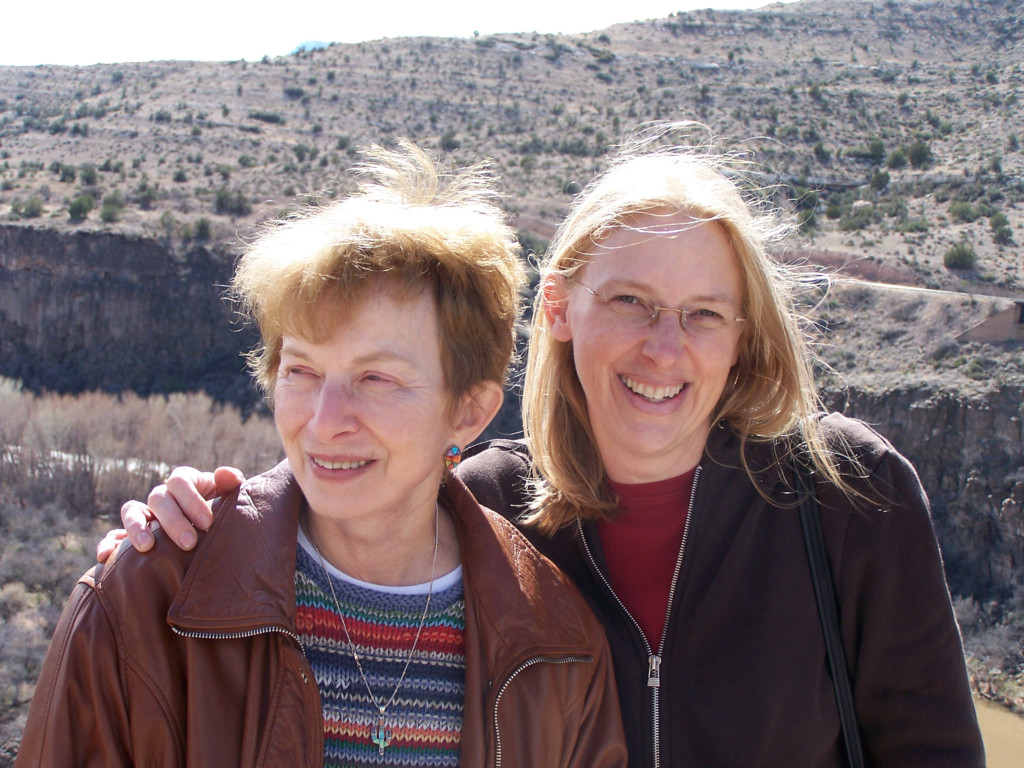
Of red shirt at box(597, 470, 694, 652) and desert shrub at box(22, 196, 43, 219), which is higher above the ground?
desert shrub at box(22, 196, 43, 219)

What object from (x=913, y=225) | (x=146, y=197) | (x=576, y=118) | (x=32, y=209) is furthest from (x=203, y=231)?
(x=913, y=225)

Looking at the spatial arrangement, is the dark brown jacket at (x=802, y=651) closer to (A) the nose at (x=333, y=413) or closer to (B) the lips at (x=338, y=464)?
(B) the lips at (x=338, y=464)

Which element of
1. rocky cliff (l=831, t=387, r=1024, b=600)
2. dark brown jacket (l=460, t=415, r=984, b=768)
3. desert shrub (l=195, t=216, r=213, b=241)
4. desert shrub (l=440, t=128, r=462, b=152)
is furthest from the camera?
desert shrub (l=440, t=128, r=462, b=152)

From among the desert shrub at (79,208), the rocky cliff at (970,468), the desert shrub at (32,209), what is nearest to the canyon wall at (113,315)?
the desert shrub at (32,209)

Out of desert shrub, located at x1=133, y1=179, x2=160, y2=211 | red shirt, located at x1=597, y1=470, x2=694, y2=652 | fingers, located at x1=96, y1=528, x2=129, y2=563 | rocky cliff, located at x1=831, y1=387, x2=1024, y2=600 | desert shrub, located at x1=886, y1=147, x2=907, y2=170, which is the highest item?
desert shrub, located at x1=886, y1=147, x2=907, y2=170

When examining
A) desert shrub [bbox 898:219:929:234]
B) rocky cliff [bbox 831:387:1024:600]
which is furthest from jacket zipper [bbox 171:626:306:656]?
desert shrub [bbox 898:219:929:234]

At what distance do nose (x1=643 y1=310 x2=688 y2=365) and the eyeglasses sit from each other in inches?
0.5

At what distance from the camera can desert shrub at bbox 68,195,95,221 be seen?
32156 millimetres

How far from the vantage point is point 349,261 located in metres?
2.07

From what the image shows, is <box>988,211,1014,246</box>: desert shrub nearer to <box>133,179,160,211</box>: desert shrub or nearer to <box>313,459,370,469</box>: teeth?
<box>133,179,160,211</box>: desert shrub

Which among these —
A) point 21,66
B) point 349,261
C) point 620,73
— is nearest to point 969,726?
point 349,261

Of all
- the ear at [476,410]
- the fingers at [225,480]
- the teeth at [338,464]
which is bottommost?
the fingers at [225,480]

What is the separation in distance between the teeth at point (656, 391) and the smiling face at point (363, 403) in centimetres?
68

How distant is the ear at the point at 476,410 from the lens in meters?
2.32
